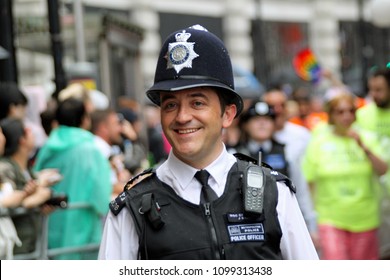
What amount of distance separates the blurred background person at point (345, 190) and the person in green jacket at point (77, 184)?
1964 mm

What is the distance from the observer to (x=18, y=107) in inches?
306

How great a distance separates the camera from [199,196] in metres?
3.23

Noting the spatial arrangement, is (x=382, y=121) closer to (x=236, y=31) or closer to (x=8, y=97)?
(x=8, y=97)

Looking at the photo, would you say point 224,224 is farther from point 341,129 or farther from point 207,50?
point 341,129

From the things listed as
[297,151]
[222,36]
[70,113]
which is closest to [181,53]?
[70,113]

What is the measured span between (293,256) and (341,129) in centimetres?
508

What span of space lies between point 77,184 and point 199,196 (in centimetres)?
407

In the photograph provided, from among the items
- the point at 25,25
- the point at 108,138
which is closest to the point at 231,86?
the point at 108,138

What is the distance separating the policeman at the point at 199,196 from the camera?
10.3 ft

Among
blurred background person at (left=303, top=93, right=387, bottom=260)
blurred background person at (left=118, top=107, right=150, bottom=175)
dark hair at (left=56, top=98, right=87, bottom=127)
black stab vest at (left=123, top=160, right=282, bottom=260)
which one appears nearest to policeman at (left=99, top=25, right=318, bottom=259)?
black stab vest at (left=123, top=160, right=282, bottom=260)

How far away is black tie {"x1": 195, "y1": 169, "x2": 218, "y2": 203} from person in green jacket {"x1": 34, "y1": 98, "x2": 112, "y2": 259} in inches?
155

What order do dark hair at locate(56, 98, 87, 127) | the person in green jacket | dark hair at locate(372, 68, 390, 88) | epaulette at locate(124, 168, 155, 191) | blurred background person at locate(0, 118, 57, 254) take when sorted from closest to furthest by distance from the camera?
epaulette at locate(124, 168, 155, 191) < blurred background person at locate(0, 118, 57, 254) < the person in green jacket < dark hair at locate(56, 98, 87, 127) < dark hair at locate(372, 68, 390, 88)

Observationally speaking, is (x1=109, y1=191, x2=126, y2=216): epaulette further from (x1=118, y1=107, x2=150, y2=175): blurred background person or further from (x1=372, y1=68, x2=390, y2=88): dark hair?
(x1=118, y1=107, x2=150, y2=175): blurred background person

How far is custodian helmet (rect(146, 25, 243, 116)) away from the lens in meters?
3.20
